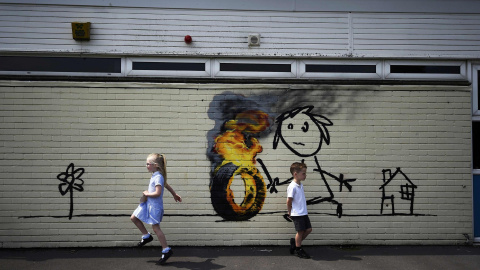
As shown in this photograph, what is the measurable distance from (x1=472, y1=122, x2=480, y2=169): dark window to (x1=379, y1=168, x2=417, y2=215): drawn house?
122 cm

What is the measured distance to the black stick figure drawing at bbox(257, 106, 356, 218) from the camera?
5.68 m

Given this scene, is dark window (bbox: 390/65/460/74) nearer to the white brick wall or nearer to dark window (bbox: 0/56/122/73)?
the white brick wall

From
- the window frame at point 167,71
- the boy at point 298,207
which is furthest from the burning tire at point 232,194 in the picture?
the window frame at point 167,71

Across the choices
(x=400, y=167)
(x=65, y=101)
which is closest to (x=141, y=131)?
(x=65, y=101)

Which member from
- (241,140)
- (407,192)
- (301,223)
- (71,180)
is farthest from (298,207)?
(71,180)

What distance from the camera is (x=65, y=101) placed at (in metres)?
5.57

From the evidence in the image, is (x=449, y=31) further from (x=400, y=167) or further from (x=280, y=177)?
(x=280, y=177)

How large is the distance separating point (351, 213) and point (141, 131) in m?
3.59

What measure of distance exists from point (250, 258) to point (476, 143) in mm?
4263

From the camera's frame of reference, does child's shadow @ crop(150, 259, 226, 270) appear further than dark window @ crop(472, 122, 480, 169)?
No

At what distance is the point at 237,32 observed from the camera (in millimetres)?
5805

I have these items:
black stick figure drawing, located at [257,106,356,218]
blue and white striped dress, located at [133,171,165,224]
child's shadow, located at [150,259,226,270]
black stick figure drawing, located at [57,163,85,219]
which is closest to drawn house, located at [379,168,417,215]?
black stick figure drawing, located at [257,106,356,218]

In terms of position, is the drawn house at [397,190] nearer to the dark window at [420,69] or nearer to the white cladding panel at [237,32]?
the dark window at [420,69]

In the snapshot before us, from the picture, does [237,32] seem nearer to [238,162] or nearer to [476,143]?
[238,162]
